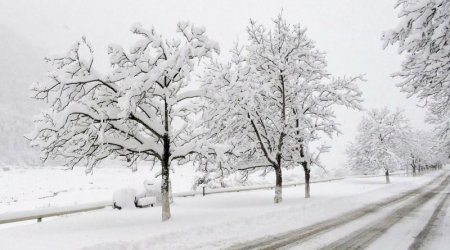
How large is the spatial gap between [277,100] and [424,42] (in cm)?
1325

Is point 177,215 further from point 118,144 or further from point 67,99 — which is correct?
point 67,99

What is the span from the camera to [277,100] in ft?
75.3

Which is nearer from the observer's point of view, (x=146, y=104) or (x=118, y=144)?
(x=118, y=144)

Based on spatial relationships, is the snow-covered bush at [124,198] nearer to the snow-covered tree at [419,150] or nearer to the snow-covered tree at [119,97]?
the snow-covered tree at [119,97]

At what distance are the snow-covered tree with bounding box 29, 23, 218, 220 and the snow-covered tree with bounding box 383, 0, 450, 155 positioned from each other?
6668mm

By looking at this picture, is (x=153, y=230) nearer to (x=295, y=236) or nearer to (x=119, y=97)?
(x=295, y=236)

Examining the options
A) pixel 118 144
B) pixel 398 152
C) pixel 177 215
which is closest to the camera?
pixel 118 144

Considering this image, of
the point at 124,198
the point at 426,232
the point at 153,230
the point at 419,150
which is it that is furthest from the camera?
the point at 419,150

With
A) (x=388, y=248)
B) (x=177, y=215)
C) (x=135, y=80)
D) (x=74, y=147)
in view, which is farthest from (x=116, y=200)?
(x=388, y=248)

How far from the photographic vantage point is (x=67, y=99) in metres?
13.1

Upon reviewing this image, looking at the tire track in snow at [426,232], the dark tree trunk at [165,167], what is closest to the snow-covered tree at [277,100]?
the dark tree trunk at [165,167]

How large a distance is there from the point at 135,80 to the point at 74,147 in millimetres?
3767

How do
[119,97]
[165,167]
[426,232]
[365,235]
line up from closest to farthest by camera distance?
[365,235]
[426,232]
[119,97]
[165,167]

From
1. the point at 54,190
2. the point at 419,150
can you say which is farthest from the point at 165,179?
the point at 419,150
